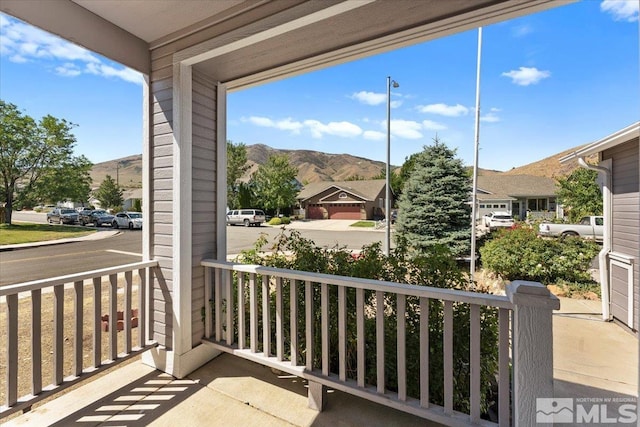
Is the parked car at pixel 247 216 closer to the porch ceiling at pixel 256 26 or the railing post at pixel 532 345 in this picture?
the porch ceiling at pixel 256 26

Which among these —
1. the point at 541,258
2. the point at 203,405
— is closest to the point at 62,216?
the point at 203,405

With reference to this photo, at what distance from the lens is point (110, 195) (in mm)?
16766

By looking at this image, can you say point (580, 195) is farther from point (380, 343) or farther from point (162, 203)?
point (162, 203)

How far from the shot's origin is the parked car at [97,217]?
12.9m

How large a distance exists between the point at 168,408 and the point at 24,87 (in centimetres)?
367

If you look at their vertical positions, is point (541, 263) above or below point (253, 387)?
above

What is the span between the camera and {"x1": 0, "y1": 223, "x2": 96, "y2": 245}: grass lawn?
3.88 meters

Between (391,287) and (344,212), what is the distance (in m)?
21.7

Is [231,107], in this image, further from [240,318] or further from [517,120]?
[517,120]

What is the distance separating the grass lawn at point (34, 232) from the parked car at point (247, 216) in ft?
23.8

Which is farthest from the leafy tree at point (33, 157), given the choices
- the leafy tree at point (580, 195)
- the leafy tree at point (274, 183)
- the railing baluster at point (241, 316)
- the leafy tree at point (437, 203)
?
the leafy tree at point (274, 183)

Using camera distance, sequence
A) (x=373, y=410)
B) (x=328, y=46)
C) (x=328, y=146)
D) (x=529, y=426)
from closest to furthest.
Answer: (x=529, y=426), (x=373, y=410), (x=328, y=46), (x=328, y=146)

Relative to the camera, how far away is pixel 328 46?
6.30 ft

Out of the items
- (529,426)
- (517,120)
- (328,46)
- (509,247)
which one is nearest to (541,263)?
(509,247)
